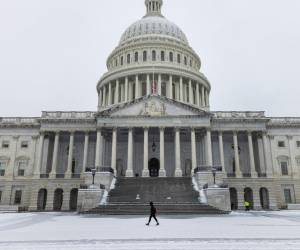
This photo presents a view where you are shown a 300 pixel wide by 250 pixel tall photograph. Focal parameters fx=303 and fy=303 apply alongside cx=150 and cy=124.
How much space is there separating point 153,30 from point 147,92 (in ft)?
68.1

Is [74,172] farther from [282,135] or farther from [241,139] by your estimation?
[282,135]

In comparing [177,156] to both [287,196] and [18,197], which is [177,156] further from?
[18,197]

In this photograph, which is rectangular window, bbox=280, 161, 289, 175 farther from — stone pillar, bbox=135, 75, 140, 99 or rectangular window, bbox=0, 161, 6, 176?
rectangular window, bbox=0, 161, 6, 176

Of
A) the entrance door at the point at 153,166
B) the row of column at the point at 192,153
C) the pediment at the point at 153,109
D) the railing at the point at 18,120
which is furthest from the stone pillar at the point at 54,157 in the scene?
the entrance door at the point at 153,166

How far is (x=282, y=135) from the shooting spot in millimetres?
54250

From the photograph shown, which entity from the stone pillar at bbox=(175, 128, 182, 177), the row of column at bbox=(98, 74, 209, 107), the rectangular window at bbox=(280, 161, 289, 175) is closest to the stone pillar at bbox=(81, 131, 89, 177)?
the row of column at bbox=(98, 74, 209, 107)

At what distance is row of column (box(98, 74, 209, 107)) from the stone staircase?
82.4 feet

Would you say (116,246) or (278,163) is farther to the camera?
(278,163)

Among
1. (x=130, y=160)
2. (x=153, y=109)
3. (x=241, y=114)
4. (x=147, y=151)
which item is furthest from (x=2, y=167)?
(x=241, y=114)

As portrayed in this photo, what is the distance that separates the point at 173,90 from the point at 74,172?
27370 mm

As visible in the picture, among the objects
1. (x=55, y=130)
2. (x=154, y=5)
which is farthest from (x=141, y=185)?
(x=154, y=5)

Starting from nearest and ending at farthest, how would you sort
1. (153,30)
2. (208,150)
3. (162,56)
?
(208,150), (162,56), (153,30)

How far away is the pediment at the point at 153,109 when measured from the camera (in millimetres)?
48625

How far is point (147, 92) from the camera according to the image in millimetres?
62500
